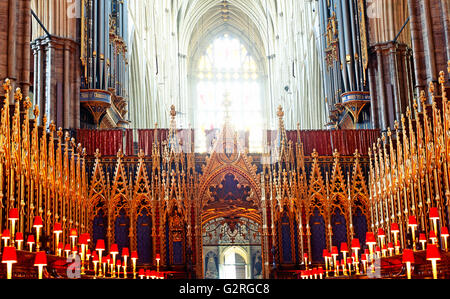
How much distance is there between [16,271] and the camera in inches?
396

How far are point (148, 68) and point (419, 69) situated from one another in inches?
740

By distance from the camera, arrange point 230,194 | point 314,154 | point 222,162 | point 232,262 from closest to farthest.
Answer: point 314,154
point 222,162
point 230,194
point 232,262

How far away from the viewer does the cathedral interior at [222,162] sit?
46.2 ft

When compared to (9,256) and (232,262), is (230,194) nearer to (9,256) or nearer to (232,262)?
(9,256)

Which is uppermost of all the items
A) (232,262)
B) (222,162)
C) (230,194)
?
(222,162)

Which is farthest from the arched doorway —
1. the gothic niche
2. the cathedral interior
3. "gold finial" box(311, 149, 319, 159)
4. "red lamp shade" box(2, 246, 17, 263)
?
"red lamp shade" box(2, 246, 17, 263)

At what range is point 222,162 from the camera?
1925cm

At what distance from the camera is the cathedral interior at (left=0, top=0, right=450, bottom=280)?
14078 millimetres

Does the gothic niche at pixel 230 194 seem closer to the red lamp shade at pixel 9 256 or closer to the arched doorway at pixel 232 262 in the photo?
the red lamp shade at pixel 9 256

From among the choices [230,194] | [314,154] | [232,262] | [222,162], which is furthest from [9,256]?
[232,262]

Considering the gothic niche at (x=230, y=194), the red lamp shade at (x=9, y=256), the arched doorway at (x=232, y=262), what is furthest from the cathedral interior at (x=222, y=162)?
the arched doorway at (x=232, y=262)

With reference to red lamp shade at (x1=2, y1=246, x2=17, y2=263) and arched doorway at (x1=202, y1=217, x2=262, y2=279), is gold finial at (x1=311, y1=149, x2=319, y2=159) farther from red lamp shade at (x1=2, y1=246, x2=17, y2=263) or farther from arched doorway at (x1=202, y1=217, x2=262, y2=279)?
arched doorway at (x1=202, y1=217, x2=262, y2=279)

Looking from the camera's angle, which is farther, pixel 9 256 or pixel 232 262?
pixel 232 262
